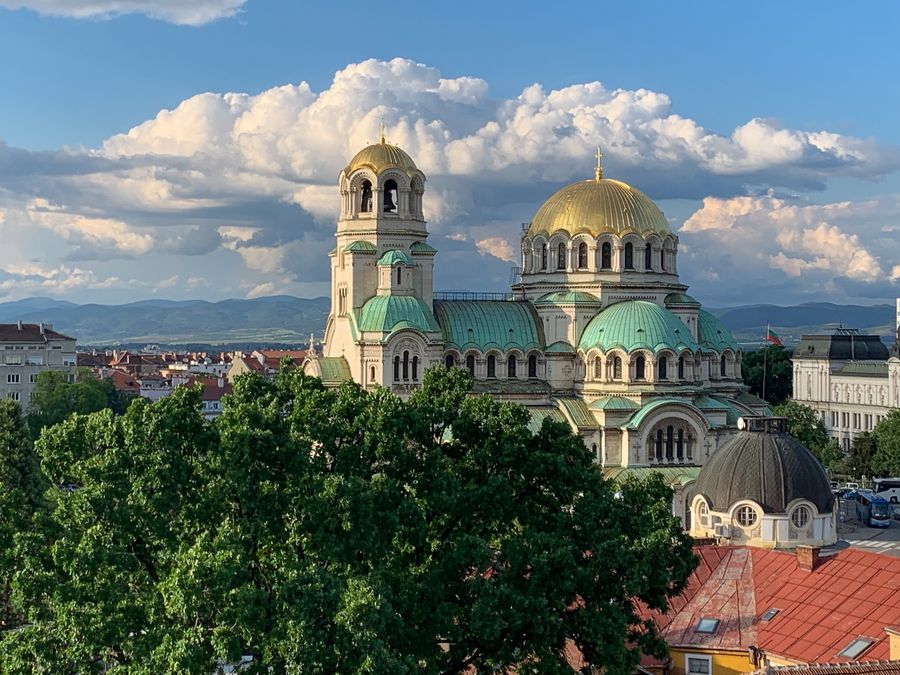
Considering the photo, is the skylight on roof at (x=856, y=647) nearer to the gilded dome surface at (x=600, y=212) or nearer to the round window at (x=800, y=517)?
the round window at (x=800, y=517)

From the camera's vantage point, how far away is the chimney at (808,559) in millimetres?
39844

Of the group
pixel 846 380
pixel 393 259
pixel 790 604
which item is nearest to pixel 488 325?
pixel 393 259

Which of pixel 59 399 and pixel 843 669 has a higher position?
pixel 59 399

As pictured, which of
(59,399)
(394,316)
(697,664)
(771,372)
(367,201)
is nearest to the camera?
(697,664)

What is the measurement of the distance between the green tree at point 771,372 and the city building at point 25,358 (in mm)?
57369

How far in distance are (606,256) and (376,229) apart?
12.9 m

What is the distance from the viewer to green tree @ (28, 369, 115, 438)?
99.2m

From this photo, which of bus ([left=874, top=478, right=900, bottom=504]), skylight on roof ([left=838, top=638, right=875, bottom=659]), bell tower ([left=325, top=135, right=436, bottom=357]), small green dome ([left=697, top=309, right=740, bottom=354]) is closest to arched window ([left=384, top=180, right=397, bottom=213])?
bell tower ([left=325, top=135, right=436, bottom=357])

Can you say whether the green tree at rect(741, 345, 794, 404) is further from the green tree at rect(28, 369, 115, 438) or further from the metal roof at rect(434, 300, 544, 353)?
the green tree at rect(28, 369, 115, 438)

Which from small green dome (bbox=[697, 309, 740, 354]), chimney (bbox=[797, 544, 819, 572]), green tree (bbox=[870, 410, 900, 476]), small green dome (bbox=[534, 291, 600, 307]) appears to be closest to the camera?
chimney (bbox=[797, 544, 819, 572])

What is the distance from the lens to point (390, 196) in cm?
7756

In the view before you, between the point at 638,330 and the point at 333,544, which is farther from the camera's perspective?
the point at 638,330

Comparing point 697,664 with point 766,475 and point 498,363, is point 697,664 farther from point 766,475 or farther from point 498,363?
point 498,363

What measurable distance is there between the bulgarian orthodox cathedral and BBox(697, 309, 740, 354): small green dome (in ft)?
0.34
